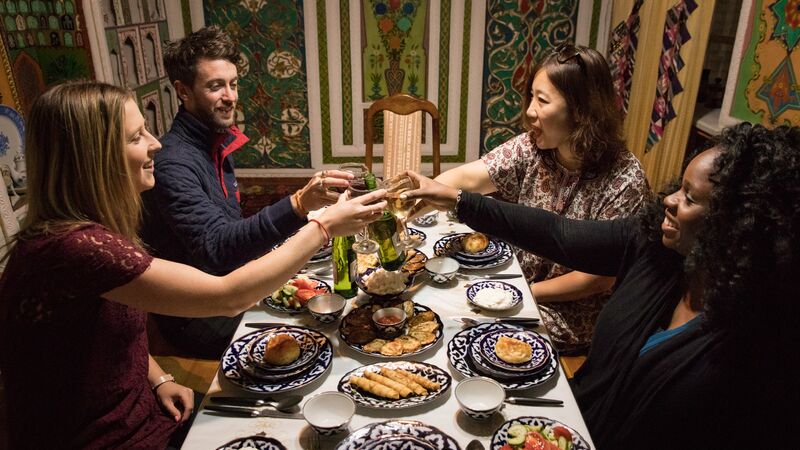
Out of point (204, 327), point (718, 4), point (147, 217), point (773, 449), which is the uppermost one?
point (718, 4)

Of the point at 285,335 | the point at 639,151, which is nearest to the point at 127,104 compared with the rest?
the point at 285,335

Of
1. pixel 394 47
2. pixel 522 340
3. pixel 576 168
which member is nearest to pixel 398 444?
pixel 522 340

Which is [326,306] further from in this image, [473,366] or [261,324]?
[473,366]

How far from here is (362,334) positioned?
1432mm

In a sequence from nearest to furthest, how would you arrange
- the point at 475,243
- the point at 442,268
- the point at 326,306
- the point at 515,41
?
the point at 326,306 < the point at 442,268 < the point at 475,243 < the point at 515,41

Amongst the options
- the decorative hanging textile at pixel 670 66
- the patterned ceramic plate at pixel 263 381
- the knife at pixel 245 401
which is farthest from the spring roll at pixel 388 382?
the decorative hanging textile at pixel 670 66

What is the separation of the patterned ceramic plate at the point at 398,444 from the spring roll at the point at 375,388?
4.5 inches

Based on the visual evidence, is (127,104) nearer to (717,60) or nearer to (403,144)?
(403,144)

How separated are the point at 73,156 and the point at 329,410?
0.74 metres

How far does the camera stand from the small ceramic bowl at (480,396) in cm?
113

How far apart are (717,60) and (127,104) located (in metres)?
3.72

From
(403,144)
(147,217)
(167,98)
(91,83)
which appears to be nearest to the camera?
(91,83)

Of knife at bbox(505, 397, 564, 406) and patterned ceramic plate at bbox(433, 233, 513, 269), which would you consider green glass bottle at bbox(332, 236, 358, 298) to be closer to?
patterned ceramic plate at bbox(433, 233, 513, 269)

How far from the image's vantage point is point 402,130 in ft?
9.59
